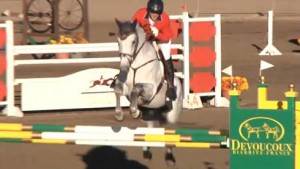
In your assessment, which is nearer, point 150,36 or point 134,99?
point 134,99

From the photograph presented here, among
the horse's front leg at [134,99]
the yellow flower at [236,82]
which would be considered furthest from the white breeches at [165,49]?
the yellow flower at [236,82]

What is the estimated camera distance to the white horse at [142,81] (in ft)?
34.8

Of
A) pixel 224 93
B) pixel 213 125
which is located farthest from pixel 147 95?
pixel 224 93

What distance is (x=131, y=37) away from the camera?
1063 centimetres

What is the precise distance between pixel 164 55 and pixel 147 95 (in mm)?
938

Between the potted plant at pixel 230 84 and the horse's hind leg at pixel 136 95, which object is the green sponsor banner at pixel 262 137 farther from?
the potted plant at pixel 230 84

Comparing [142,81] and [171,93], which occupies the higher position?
[142,81]

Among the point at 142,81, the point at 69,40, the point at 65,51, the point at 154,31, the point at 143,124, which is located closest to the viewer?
the point at 142,81

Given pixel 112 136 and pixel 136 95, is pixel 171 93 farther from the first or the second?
pixel 112 136

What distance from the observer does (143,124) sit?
15.3m

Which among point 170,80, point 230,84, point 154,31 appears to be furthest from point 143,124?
point 154,31

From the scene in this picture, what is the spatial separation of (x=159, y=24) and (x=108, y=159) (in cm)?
237

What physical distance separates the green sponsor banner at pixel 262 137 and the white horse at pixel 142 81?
1896 millimetres

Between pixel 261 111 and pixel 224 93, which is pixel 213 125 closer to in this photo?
pixel 224 93
